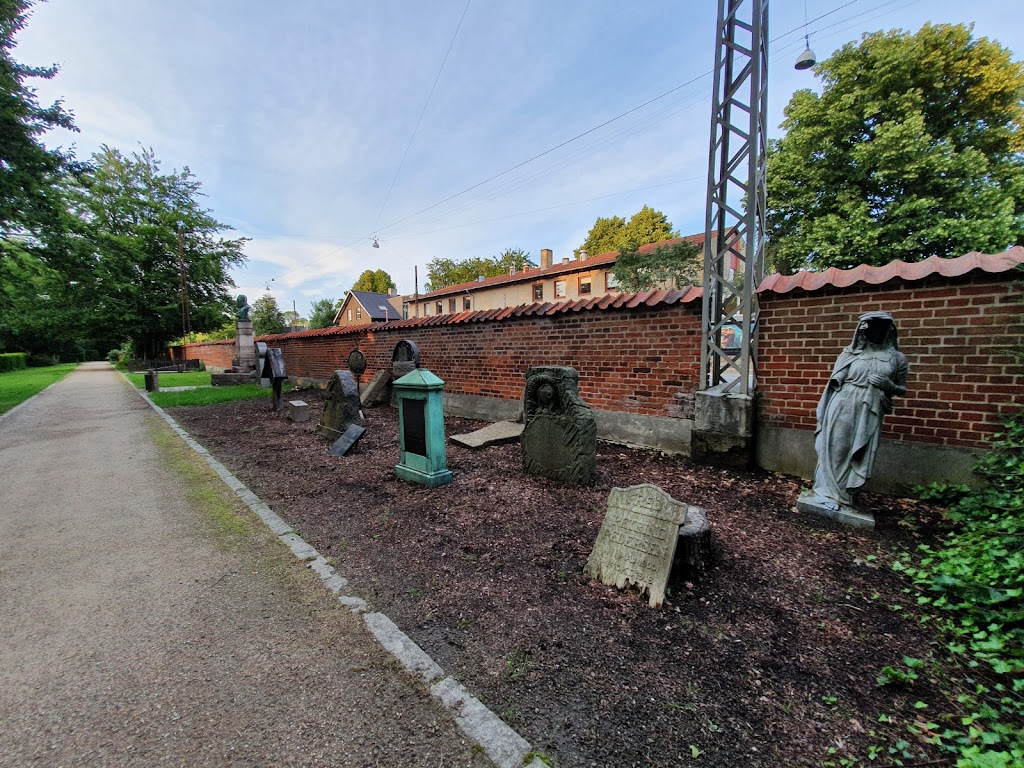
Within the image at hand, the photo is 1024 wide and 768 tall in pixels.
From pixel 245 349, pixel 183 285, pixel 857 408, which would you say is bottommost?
pixel 857 408

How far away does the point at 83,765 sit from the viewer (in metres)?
1.54

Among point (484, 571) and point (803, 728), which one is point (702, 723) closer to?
point (803, 728)

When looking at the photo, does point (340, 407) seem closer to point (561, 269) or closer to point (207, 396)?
point (207, 396)

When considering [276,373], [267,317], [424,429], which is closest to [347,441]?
[424,429]

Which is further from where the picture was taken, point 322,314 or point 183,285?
point 322,314

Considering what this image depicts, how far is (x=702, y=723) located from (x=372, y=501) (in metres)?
3.41

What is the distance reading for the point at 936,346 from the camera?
3719 mm

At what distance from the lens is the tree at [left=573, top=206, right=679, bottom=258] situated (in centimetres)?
3744

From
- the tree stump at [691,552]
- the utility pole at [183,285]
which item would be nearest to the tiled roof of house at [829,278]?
the tree stump at [691,552]

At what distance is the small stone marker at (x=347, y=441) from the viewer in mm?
6031

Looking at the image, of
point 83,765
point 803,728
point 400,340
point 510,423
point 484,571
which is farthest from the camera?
point 400,340

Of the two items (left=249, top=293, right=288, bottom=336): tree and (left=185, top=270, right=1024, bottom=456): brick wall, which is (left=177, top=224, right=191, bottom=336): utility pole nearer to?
(left=249, top=293, right=288, bottom=336): tree

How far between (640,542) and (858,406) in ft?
7.11

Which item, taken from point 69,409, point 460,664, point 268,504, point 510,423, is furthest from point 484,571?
point 69,409
